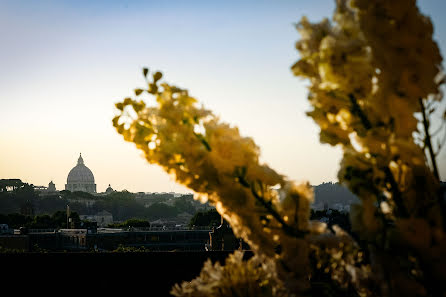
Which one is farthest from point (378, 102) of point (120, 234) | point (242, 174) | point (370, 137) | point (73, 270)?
point (120, 234)

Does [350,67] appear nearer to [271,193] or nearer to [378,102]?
[378,102]

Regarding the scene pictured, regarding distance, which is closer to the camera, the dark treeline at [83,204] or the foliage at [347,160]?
the foliage at [347,160]

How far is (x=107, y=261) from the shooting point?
3350mm

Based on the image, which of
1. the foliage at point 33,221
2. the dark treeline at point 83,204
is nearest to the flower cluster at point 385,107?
the foliage at point 33,221

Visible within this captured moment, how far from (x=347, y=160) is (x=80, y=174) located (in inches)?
5229

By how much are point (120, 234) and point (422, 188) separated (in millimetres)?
52293

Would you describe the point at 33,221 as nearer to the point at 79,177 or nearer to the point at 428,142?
the point at 428,142

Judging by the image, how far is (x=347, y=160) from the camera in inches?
42.7

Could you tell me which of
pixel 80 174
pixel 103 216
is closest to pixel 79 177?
pixel 80 174

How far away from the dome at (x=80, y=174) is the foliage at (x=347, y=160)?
131490mm

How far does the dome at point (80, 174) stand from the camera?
12731 cm

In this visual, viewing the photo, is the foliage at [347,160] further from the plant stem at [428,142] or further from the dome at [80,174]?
the dome at [80,174]

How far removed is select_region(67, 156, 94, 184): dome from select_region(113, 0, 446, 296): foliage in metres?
131

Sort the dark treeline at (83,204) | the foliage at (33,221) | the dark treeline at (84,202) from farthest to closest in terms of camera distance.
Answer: the dark treeline at (83,204), the dark treeline at (84,202), the foliage at (33,221)
